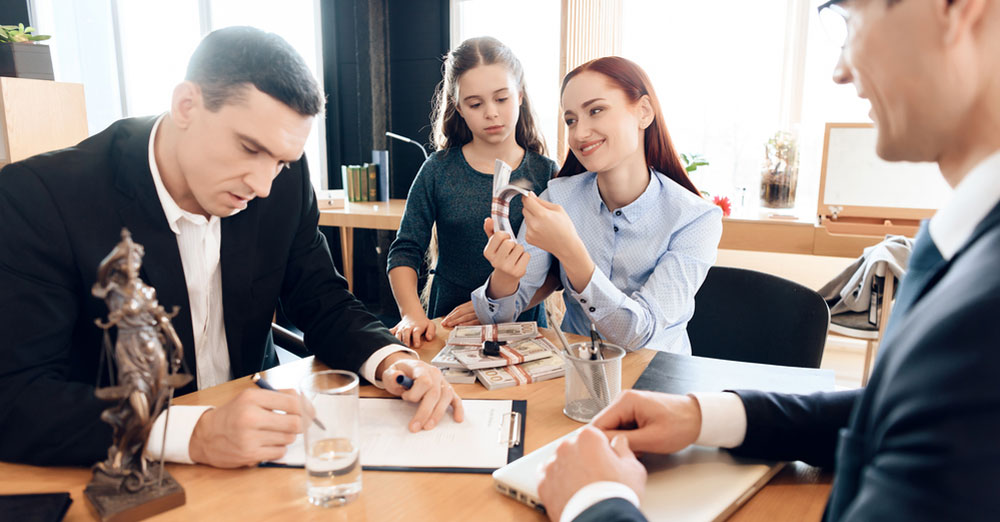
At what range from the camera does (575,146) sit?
1.86m

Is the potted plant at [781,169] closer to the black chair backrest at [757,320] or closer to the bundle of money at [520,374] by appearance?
the black chair backrest at [757,320]

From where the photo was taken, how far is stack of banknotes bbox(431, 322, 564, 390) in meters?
1.26

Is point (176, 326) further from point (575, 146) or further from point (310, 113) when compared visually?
point (575, 146)

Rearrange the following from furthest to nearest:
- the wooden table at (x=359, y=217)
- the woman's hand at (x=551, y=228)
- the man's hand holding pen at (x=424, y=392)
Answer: the wooden table at (x=359, y=217)
the woman's hand at (x=551, y=228)
the man's hand holding pen at (x=424, y=392)

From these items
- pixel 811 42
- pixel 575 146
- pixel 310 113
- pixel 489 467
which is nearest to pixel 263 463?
pixel 489 467

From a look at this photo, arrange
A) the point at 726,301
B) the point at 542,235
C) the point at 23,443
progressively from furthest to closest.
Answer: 1. the point at 726,301
2. the point at 542,235
3. the point at 23,443

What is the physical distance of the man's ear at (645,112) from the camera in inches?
72.2

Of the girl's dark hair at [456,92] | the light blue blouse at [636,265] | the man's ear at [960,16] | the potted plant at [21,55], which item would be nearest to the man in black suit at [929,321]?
the man's ear at [960,16]

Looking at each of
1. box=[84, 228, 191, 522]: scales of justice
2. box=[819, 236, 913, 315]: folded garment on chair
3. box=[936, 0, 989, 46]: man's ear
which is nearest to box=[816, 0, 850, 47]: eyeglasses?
box=[936, 0, 989, 46]: man's ear

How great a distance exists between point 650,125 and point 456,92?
0.71m

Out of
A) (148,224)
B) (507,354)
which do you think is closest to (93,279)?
(148,224)

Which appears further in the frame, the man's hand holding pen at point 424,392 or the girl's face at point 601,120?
the girl's face at point 601,120

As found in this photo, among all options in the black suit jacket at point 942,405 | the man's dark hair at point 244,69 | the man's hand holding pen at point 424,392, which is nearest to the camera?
the black suit jacket at point 942,405

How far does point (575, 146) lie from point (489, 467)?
46.2 inches
